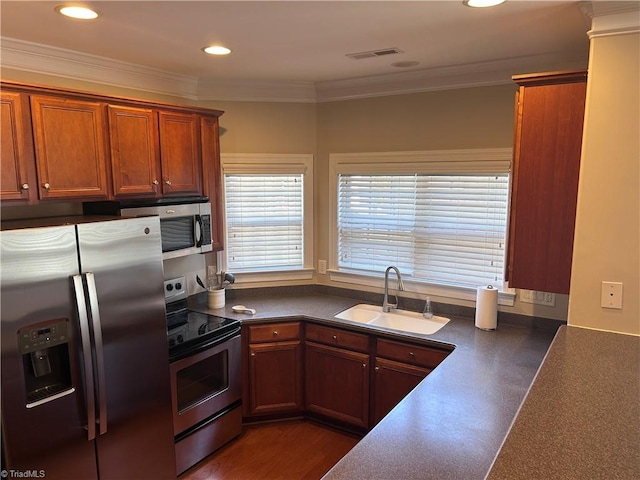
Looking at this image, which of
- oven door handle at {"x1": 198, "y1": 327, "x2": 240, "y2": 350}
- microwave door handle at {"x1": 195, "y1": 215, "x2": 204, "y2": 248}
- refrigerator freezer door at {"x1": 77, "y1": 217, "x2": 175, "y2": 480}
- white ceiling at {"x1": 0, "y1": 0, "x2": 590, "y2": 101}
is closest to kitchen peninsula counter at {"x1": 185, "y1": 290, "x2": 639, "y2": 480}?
oven door handle at {"x1": 198, "y1": 327, "x2": 240, "y2": 350}

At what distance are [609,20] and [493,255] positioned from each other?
5.27ft

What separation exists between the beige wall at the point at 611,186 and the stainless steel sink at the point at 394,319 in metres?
1.27

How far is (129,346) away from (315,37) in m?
1.84

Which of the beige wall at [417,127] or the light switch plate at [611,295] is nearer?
the light switch plate at [611,295]

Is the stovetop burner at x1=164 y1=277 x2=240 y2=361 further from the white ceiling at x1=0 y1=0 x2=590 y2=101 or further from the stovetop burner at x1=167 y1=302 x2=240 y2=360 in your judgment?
the white ceiling at x1=0 y1=0 x2=590 y2=101

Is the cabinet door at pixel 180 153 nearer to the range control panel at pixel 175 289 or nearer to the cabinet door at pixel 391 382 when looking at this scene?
the range control panel at pixel 175 289

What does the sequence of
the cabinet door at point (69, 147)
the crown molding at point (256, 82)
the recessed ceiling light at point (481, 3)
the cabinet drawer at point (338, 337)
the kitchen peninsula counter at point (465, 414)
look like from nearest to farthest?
the kitchen peninsula counter at point (465, 414)
the recessed ceiling light at point (481, 3)
the cabinet door at point (69, 147)
the crown molding at point (256, 82)
the cabinet drawer at point (338, 337)

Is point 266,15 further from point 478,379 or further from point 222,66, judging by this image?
point 478,379

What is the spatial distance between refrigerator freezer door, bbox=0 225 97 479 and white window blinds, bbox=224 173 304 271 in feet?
5.41

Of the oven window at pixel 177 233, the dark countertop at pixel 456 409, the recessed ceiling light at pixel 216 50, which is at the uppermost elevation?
the recessed ceiling light at pixel 216 50

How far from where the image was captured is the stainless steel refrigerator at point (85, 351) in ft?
6.32

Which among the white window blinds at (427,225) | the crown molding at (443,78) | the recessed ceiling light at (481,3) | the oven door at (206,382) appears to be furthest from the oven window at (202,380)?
the recessed ceiling light at (481,3)

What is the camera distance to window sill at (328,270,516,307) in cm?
308

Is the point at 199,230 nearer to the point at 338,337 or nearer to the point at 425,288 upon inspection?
the point at 338,337
